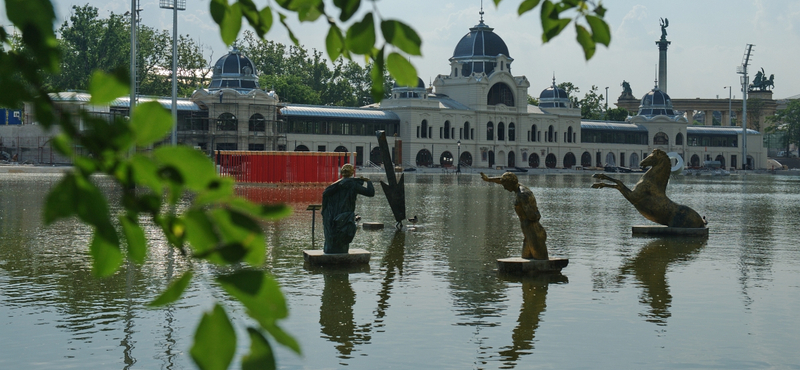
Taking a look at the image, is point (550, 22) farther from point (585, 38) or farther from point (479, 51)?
point (479, 51)

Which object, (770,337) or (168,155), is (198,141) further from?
(168,155)

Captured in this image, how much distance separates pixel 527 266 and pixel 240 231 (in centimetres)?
1122

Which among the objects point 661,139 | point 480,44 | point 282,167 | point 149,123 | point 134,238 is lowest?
point 134,238

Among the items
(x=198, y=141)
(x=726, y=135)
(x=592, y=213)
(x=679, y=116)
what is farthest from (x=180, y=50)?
(x=592, y=213)

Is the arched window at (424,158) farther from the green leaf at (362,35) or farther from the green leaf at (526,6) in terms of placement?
the green leaf at (362,35)

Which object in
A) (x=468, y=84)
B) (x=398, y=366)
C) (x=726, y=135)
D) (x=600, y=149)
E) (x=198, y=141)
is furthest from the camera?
(x=726, y=135)

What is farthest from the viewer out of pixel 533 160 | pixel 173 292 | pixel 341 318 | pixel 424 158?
pixel 533 160

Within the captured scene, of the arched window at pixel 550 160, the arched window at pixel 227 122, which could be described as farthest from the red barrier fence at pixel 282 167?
the arched window at pixel 550 160

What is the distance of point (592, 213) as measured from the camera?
28.2 metres

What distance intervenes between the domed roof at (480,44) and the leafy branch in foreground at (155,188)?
9879 centimetres

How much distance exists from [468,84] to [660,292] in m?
87.8

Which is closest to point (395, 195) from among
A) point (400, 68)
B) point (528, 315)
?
point (528, 315)

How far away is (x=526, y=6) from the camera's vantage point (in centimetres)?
281

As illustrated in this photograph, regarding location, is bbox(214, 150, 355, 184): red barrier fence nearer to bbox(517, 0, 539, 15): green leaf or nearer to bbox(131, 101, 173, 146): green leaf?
bbox(517, 0, 539, 15): green leaf
